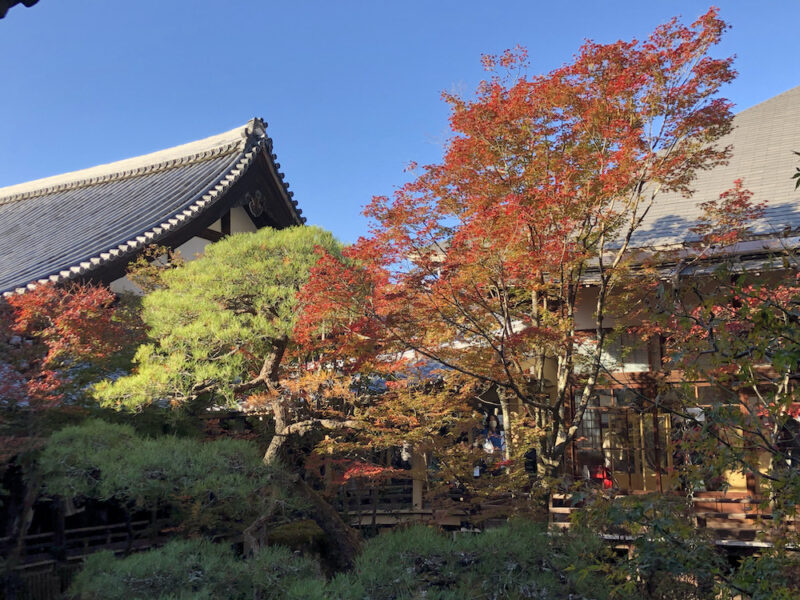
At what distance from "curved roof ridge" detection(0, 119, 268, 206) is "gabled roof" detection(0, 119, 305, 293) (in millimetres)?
28

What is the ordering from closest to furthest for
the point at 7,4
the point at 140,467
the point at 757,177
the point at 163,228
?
the point at 7,4, the point at 140,467, the point at 163,228, the point at 757,177

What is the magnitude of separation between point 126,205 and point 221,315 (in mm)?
8068

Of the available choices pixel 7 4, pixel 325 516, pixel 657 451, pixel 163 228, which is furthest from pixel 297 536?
pixel 7 4

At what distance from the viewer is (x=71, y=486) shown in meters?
7.84

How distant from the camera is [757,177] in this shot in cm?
1434

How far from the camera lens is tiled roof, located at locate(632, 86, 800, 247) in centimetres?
1291

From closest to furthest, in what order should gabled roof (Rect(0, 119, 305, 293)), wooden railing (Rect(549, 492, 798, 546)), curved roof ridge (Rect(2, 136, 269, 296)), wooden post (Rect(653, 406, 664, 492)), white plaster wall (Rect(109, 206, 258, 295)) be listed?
wooden railing (Rect(549, 492, 798, 546)) < curved roof ridge (Rect(2, 136, 269, 296)) < wooden post (Rect(653, 406, 664, 492)) < gabled roof (Rect(0, 119, 305, 293)) < white plaster wall (Rect(109, 206, 258, 295))

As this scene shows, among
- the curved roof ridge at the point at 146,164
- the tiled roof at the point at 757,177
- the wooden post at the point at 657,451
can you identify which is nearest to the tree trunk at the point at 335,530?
the wooden post at the point at 657,451

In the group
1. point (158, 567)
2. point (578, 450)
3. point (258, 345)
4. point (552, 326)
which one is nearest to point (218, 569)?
point (158, 567)

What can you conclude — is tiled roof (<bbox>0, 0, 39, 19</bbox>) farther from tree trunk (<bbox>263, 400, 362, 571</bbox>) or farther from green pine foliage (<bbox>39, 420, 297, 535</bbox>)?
tree trunk (<bbox>263, 400, 362, 571</bbox>)

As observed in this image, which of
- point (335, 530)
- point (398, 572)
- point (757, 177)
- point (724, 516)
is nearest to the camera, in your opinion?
point (398, 572)

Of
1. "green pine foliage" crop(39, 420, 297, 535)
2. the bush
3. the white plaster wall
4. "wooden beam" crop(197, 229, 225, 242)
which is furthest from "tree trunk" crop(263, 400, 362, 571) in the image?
"wooden beam" crop(197, 229, 225, 242)

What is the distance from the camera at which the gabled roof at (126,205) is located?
12.2 m

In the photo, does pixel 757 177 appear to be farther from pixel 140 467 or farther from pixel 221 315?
pixel 140 467
